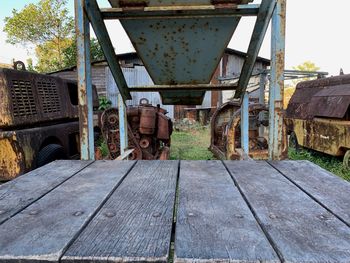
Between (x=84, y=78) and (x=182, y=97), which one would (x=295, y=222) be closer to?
(x=84, y=78)

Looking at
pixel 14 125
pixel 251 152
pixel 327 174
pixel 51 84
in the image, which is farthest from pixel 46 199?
pixel 251 152

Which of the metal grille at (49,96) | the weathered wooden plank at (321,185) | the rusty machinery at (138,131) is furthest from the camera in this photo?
the rusty machinery at (138,131)

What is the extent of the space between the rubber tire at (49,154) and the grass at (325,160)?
3.82 meters

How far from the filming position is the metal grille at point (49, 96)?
3618 mm

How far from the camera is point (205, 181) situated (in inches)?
50.9

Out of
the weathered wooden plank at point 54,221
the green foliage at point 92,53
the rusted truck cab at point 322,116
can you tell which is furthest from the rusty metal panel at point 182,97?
the green foliage at point 92,53

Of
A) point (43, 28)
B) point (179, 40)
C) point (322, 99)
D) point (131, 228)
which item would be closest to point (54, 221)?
point (131, 228)

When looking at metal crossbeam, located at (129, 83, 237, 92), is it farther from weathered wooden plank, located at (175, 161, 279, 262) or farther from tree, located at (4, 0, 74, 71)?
tree, located at (4, 0, 74, 71)

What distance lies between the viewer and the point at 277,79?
5.83 feet

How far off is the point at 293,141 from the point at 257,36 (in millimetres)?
4677

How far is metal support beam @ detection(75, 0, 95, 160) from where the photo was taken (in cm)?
177

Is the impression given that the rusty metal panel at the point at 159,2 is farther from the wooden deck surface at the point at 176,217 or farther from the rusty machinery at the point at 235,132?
the rusty machinery at the point at 235,132

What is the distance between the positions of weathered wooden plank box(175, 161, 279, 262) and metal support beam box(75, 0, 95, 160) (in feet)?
2.85

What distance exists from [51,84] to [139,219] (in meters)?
3.59
